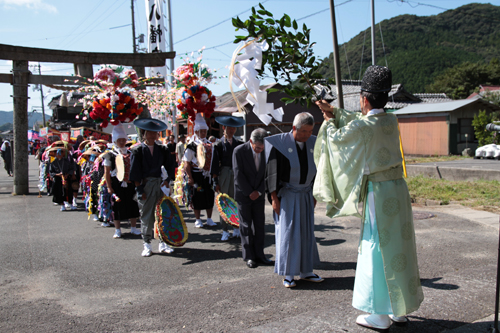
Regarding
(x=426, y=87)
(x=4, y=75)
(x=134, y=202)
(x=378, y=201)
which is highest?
(x=426, y=87)

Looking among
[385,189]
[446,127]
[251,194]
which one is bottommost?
[251,194]

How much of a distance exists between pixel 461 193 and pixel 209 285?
763 cm

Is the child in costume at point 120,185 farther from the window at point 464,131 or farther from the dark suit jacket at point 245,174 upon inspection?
the window at point 464,131

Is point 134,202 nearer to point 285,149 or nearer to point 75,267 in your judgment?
point 75,267

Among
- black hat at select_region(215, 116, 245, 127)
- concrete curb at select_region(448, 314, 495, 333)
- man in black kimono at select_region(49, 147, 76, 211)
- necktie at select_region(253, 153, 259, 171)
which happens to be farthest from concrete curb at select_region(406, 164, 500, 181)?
man in black kimono at select_region(49, 147, 76, 211)

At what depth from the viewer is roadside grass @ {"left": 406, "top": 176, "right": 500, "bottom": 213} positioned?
839cm

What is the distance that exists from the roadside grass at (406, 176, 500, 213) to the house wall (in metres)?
12.3

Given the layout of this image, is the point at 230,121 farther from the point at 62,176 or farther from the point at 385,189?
the point at 62,176

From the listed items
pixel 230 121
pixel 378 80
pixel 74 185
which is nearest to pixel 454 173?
pixel 230 121

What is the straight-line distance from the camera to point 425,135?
75.2ft

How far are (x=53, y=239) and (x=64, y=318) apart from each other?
353 centimetres

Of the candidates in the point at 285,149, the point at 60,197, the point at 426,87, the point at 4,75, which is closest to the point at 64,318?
the point at 285,149

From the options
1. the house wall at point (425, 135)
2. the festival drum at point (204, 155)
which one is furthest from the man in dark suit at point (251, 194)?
the house wall at point (425, 135)

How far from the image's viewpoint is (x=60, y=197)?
10.2 meters
